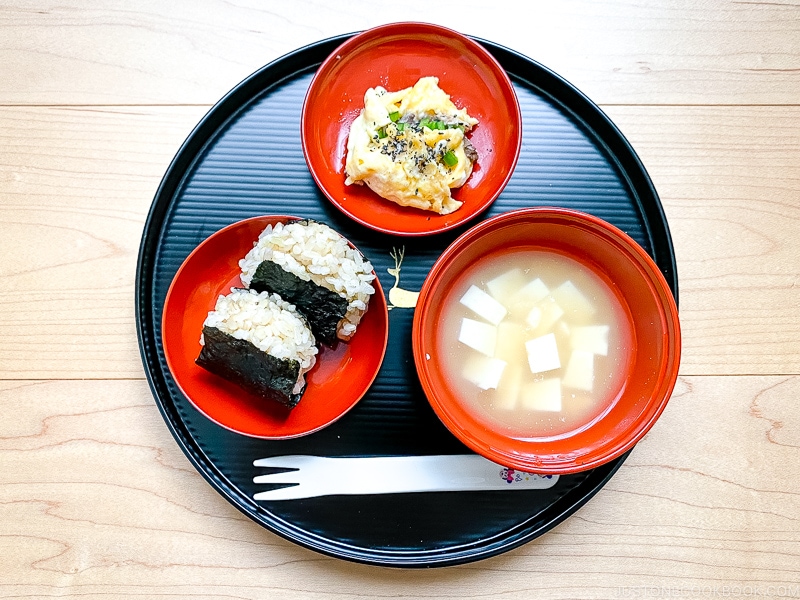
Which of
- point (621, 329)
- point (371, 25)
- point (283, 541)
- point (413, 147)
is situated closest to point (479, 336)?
point (621, 329)

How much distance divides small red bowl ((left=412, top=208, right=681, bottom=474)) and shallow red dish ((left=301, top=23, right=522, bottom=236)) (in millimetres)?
147

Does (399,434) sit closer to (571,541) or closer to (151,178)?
(571,541)

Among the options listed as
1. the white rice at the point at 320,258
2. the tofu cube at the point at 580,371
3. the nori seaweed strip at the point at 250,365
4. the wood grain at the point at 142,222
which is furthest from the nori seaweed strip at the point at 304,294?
the tofu cube at the point at 580,371

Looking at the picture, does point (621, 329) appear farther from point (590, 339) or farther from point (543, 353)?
point (543, 353)

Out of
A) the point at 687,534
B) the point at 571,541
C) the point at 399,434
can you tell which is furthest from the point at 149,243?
the point at 687,534

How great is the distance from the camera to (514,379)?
1539 millimetres

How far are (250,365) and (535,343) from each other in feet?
2.32

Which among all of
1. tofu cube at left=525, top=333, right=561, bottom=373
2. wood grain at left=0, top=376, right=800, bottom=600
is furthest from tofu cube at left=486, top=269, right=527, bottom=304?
wood grain at left=0, top=376, right=800, bottom=600

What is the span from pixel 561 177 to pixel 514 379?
572 millimetres

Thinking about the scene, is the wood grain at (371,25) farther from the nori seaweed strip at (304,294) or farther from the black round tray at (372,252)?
the nori seaweed strip at (304,294)

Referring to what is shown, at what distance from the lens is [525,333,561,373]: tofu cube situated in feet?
5.05

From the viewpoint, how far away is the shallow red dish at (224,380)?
1499 millimetres

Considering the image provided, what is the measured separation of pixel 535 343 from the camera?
155 cm

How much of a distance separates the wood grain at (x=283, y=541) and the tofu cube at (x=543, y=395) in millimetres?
392
